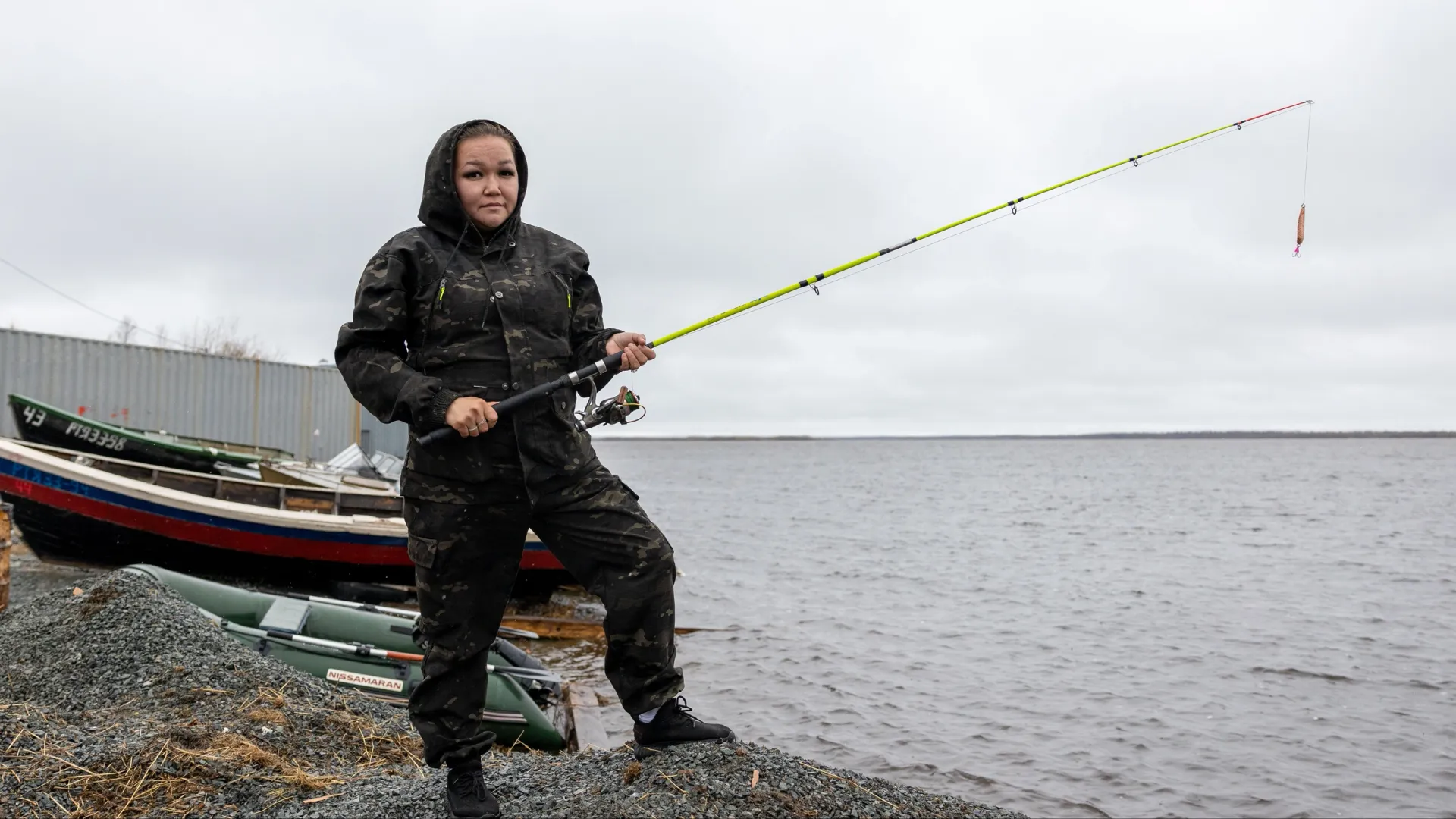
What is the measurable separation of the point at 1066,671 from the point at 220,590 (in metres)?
9.32

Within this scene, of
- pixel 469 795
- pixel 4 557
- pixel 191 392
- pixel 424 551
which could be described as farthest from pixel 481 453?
pixel 191 392

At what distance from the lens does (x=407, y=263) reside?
3553 millimetres

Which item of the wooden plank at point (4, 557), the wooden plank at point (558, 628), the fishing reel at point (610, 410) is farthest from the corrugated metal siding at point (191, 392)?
the fishing reel at point (610, 410)

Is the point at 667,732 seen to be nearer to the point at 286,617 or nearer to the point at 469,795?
the point at 469,795

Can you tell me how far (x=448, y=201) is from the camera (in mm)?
3678

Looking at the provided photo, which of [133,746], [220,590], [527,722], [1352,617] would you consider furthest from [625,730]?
[1352,617]

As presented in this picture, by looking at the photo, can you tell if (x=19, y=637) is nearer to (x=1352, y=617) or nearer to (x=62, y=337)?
(x=1352, y=617)

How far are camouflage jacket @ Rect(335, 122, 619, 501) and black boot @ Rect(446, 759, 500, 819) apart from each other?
1.03 metres

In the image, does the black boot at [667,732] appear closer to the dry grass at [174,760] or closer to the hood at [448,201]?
the dry grass at [174,760]

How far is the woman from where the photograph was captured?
3.51 meters

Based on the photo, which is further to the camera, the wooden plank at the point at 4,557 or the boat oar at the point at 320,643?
the boat oar at the point at 320,643

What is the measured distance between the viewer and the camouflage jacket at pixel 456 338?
11.4ft

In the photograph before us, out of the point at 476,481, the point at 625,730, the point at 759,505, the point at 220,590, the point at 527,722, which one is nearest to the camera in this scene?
the point at 476,481

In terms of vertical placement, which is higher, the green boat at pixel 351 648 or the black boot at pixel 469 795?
the black boot at pixel 469 795
